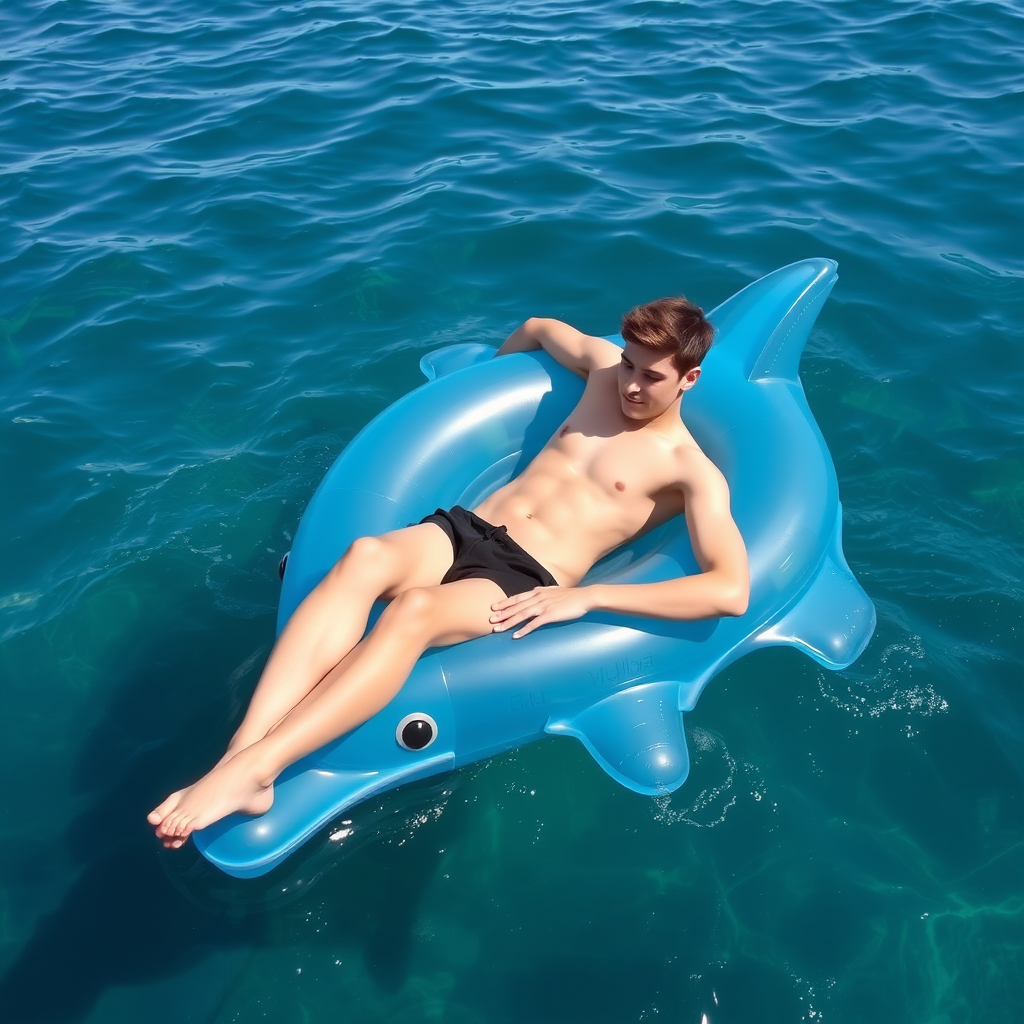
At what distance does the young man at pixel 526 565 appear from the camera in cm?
270

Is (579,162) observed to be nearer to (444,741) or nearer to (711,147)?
(711,147)

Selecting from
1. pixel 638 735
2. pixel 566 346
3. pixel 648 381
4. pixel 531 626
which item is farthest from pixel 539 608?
pixel 566 346

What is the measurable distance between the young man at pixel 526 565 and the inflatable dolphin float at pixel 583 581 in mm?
112

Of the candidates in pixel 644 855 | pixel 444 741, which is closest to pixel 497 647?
pixel 444 741

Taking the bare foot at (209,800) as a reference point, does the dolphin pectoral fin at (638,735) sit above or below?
below

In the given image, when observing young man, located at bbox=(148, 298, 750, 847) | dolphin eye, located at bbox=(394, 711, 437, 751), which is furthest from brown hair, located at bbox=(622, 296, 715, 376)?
dolphin eye, located at bbox=(394, 711, 437, 751)

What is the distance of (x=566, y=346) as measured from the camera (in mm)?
3930

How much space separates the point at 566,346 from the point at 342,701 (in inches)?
73.7

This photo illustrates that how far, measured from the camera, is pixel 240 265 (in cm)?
588

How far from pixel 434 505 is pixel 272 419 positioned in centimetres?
157

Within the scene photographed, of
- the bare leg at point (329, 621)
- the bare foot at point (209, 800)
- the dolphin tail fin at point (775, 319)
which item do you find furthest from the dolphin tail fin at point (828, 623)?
the bare foot at point (209, 800)

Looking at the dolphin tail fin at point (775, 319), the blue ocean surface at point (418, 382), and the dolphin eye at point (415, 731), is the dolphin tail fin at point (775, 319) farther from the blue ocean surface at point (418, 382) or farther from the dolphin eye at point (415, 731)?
the dolphin eye at point (415, 731)

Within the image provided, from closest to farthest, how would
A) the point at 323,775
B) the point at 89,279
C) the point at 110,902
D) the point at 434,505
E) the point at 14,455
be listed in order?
the point at 323,775 < the point at 110,902 < the point at 434,505 < the point at 14,455 < the point at 89,279

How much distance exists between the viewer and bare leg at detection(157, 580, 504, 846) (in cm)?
254
